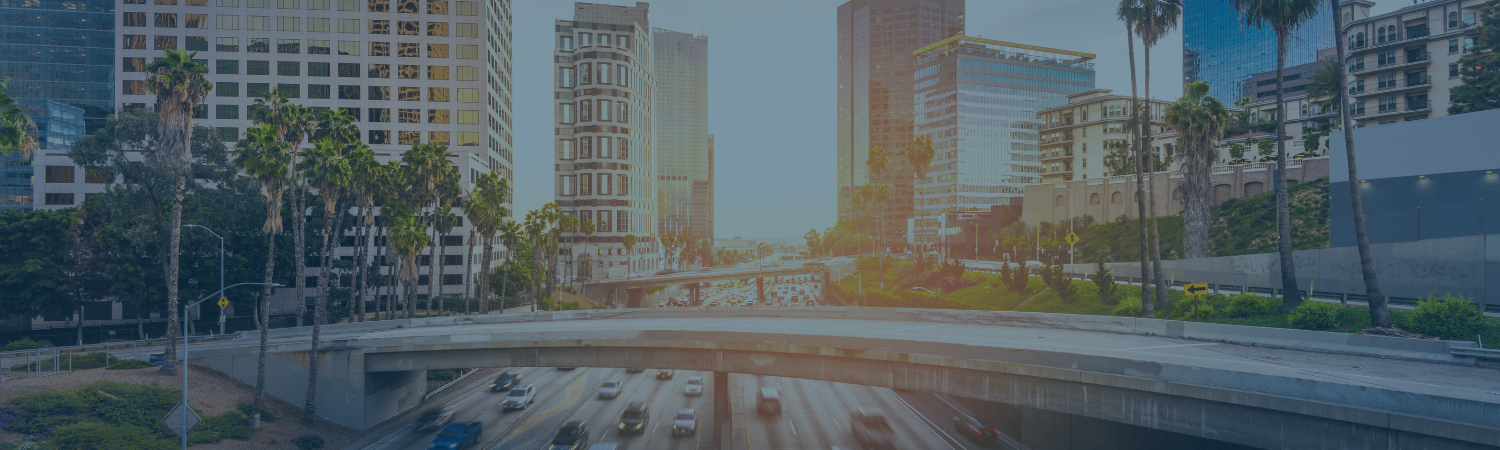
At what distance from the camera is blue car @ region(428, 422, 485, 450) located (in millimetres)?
33656

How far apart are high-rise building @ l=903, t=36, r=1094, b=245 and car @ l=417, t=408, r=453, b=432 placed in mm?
150895

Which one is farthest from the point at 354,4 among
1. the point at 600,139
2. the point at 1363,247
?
the point at 1363,247

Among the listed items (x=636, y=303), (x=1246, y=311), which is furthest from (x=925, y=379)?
(x=636, y=303)

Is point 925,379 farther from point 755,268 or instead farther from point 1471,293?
point 755,268

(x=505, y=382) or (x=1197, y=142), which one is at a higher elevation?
(x=1197, y=142)

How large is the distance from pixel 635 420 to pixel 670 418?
139 inches

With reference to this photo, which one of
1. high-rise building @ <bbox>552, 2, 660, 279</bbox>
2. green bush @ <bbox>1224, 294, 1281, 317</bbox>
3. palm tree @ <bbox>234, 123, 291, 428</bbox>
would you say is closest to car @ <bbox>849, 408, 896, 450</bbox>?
green bush @ <bbox>1224, 294, 1281, 317</bbox>

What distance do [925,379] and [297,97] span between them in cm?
8906

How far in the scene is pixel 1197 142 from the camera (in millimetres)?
50531

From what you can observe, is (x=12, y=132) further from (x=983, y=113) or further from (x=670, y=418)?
(x=983, y=113)

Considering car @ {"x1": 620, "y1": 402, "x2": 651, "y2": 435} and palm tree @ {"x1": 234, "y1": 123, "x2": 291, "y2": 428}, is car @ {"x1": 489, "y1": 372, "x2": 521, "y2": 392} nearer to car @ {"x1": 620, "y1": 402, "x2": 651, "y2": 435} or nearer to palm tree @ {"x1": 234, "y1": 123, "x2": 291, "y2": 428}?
palm tree @ {"x1": 234, "y1": 123, "x2": 291, "y2": 428}

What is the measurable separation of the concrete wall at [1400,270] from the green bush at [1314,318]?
431cm

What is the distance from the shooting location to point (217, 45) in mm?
86062

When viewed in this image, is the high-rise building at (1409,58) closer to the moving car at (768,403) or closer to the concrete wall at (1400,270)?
the concrete wall at (1400,270)
